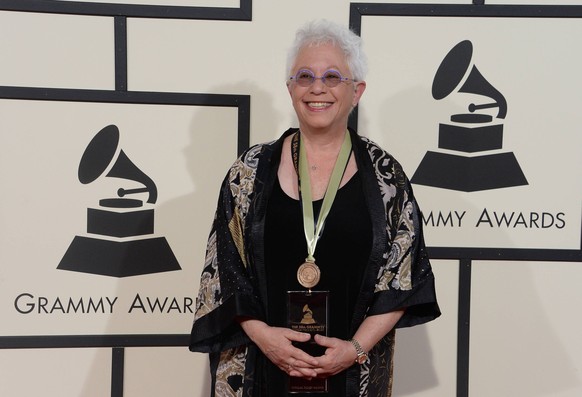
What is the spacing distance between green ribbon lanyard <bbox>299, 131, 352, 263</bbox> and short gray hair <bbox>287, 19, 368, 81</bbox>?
205mm

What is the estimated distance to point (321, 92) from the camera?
1883 millimetres

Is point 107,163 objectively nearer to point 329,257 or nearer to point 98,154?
point 98,154

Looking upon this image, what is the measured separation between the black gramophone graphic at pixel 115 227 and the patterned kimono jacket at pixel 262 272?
2.44 ft

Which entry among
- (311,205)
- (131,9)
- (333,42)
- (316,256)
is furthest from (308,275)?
(131,9)

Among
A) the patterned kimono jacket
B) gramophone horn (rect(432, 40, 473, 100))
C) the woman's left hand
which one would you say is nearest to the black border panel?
gramophone horn (rect(432, 40, 473, 100))

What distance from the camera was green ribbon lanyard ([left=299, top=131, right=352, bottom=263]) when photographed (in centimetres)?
184

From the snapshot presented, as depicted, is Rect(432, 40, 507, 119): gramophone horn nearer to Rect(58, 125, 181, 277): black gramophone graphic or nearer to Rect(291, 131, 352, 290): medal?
Rect(291, 131, 352, 290): medal

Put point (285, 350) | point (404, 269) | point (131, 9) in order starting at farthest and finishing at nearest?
point (131, 9) < point (404, 269) < point (285, 350)

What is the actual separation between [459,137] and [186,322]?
4.05ft

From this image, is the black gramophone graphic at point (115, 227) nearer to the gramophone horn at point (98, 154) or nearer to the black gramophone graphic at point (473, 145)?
the gramophone horn at point (98, 154)

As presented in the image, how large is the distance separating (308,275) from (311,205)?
18 centimetres

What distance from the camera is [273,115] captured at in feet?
8.86

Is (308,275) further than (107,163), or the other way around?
(107,163)

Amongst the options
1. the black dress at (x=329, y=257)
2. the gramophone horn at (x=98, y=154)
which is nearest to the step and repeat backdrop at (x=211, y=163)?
the gramophone horn at (x=98, y=154)
